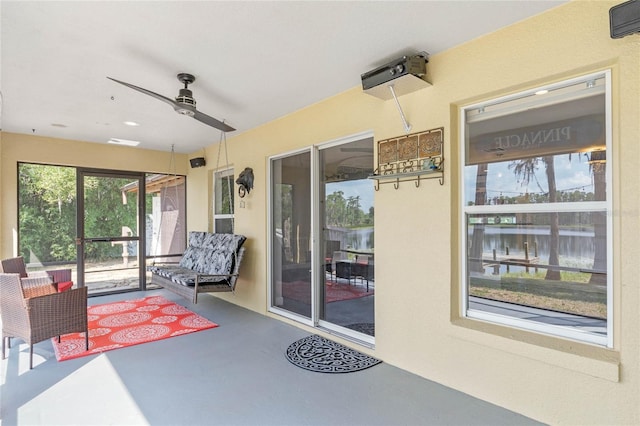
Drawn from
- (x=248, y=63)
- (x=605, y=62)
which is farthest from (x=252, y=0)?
(x=605, y=62)

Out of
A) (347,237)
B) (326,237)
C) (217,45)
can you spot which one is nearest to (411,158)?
(347,237)

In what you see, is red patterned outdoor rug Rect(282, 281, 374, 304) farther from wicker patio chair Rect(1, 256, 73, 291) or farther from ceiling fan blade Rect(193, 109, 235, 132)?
wicker patio chair Rect(1, 256, 73, 291)

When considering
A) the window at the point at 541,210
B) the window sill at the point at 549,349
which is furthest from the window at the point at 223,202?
the window sill at the point at 549,349

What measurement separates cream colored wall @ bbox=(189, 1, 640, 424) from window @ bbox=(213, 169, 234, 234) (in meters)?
2.38

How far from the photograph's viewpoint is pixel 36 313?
114 inches

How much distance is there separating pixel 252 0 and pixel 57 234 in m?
5.22

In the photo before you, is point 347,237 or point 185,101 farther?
point 347,237

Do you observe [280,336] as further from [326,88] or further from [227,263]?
[326,88]

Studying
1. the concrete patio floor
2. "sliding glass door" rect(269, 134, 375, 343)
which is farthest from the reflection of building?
the concrete patio floor

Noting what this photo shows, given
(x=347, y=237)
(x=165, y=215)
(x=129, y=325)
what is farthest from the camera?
(x=165, y=215)

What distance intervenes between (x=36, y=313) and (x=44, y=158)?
10.8ft

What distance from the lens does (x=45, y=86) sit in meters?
3.18

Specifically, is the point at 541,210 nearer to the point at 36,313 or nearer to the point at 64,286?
the point at 36,313

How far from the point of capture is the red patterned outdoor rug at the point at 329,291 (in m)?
3.57
